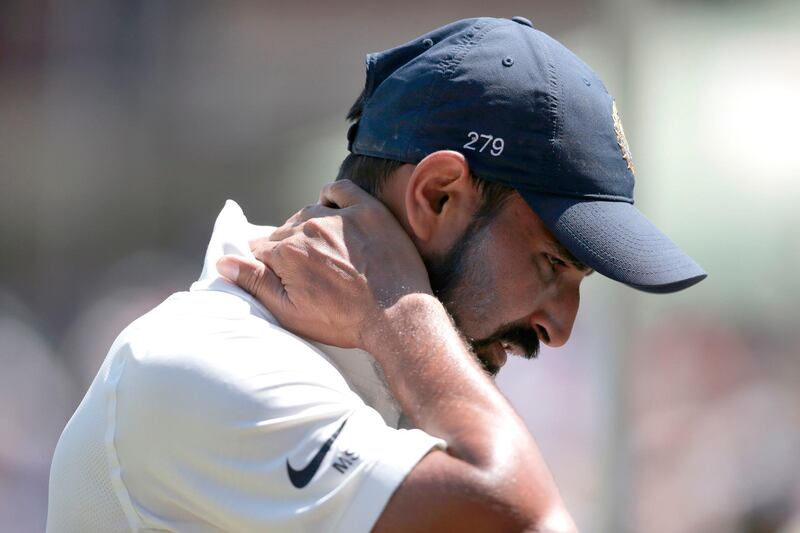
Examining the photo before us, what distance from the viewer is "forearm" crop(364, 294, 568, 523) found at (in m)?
1.63

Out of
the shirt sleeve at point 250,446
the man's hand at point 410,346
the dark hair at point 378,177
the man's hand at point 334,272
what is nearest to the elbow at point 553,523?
the man's hand at point 410,346

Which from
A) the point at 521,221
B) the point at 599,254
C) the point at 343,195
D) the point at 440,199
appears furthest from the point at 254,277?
the point at 599,254

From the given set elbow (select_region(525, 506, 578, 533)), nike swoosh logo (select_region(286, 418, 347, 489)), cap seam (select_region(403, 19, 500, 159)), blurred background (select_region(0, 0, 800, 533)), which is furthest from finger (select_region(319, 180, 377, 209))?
blurred background (select_region(0, 0, 800, 533))

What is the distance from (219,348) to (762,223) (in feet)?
14.9

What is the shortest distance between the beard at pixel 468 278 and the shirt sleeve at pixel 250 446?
16.8 inches

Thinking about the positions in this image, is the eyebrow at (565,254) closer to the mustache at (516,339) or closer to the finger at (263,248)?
the mustache at (516,339)

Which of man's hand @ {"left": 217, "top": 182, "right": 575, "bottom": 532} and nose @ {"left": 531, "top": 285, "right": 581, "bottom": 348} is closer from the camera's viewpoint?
man's hand @ {"left": 217, "top": 182, "right": 575, "bottom": 532}

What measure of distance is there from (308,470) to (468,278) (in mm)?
602

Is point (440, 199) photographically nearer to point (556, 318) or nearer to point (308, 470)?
point (556, 318)

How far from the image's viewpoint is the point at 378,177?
2.18m

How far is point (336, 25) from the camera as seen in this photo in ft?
19.6

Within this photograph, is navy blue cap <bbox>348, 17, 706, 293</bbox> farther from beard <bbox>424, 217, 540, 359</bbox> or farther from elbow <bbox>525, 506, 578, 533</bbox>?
elbow <bbox>525, 506, 578, 533</bbox>

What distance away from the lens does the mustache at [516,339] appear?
85.0 inches

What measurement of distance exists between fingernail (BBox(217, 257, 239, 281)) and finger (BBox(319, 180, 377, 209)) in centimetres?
25
